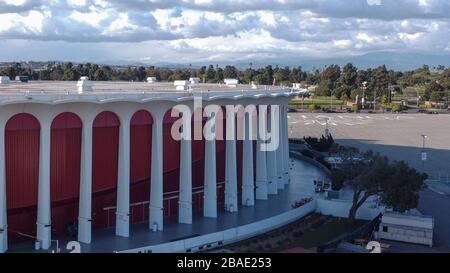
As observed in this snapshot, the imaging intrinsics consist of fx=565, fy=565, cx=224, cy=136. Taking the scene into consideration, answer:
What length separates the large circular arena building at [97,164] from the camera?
24188 millimetres

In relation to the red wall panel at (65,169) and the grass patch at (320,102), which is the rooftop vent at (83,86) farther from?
the grass patch at (320,102)

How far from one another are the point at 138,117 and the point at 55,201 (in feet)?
18.5

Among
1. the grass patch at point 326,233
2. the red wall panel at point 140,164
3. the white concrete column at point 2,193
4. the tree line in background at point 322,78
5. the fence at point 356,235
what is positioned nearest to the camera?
the white concrete column at point 2,193

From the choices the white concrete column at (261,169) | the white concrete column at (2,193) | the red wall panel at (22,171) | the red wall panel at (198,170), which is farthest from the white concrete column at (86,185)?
the white concrete column at (261,169)

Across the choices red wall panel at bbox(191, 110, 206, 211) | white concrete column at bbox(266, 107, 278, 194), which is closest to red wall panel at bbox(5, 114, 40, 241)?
red wall panel at bbox(191, 110, 206, 211)

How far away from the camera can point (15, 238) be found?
25.7 m

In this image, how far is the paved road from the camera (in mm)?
38812

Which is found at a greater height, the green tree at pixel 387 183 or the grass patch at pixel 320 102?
the grass patch at pixel 320 102

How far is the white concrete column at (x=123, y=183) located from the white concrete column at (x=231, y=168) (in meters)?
7.81

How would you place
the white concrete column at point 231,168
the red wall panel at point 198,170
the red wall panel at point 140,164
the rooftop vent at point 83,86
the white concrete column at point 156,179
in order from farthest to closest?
the red wall panel at point 198,170 < the white concrete column at point 231,168 < the red wall panel at point 140,164 < the white concrete column at point 156,179 < the rooftop vent at point 83,86

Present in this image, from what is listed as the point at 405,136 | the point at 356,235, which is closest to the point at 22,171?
the point at 356,235

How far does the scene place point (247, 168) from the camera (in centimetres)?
3534

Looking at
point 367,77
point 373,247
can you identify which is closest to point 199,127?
point 373,247
